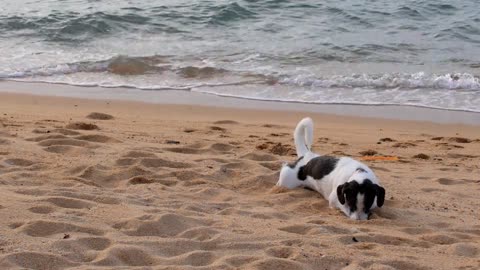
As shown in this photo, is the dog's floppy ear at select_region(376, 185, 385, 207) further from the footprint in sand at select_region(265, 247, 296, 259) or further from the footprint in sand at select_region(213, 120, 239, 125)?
the footprint in sand at select_region(213, 120, 239, 125)

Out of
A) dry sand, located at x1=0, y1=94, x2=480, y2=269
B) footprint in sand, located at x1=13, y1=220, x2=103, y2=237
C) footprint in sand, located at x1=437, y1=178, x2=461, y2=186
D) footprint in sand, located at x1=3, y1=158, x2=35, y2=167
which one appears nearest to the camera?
dry sand, located at x1=0, y1=94, x2=480, y2=269

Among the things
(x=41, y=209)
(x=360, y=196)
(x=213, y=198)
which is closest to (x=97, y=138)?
(x=213, y=198)

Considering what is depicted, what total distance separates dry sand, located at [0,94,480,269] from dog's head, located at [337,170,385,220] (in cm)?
9

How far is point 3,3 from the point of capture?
18719mm

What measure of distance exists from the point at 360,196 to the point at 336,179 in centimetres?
43

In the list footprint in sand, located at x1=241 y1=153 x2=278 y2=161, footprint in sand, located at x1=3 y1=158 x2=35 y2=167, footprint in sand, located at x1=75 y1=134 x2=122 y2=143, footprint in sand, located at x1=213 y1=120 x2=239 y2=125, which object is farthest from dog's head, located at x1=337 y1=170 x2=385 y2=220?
footprint in sand, located at x1=213 y1=120 x2=239 y2=125

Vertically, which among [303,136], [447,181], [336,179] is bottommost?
[447,181]

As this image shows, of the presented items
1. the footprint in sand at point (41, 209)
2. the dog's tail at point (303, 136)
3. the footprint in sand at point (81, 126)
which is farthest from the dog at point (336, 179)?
the footprint in sand at point (81, 126)

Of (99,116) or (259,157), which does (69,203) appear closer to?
(259,157)

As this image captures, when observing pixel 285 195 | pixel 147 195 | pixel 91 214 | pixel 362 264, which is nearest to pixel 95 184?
pixel 147 195

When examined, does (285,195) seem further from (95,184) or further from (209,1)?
(209,1)

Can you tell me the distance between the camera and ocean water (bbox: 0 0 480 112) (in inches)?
442

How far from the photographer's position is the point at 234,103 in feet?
33.1

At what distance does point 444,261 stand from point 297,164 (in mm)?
1960
